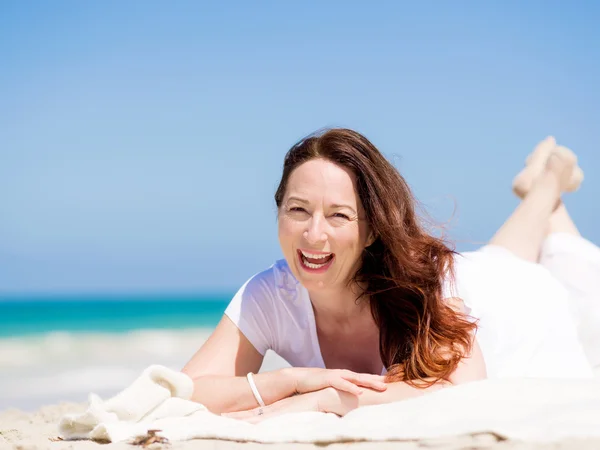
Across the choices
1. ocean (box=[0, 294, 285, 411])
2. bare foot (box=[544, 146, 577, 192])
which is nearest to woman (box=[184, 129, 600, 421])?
bare foot (box=[544, 146, 577, 192])

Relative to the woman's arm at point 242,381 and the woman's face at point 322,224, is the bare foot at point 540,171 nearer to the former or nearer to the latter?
the woman's face at point 322,224

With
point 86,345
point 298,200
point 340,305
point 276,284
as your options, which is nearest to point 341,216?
point 298,200

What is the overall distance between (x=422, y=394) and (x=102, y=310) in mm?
23444

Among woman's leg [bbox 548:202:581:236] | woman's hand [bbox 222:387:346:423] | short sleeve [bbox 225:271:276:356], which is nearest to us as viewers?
woman's hand [bbox 222:387:346:423]

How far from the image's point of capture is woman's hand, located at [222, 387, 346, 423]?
123 inches

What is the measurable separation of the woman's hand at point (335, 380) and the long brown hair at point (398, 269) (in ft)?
0.63

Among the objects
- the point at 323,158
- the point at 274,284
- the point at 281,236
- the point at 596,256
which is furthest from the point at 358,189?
the point at 596,256

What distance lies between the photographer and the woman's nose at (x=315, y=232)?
11.0ft

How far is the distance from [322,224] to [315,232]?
0.23 feet

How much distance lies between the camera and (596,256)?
17.8 feet

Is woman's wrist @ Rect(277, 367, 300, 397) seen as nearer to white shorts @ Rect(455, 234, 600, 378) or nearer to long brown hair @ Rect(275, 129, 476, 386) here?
long brown hair @ Rect(275, 129, 476, 386)

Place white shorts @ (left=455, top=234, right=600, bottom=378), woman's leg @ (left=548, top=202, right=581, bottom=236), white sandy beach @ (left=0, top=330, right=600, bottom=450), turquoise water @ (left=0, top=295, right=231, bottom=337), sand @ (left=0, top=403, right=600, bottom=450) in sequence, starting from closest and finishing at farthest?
1. sand @ (left=0, top=403, right=600, bottom=450)
2. white sandy beach @ (left=0, top=330, right=600, bottom=450)
3. white shorts @ (left=455, top=234, right=600, bottom=378)
4. woman's leg @ (left=548, top=202, right=581, bottom=236)
5. turquoise water @ (left=0, top=295, right=231, bottom=337)

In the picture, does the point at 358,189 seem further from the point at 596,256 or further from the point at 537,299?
the point at 596,256

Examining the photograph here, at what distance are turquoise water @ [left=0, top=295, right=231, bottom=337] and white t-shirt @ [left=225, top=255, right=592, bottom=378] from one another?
15485 millimetres
